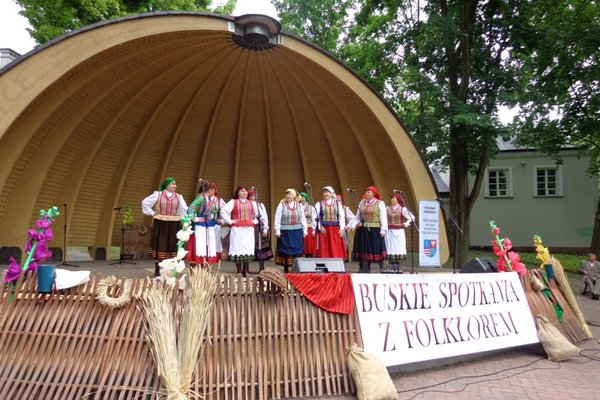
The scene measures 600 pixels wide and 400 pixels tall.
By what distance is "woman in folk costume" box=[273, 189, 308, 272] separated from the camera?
25.4ft

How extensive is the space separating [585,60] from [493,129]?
225 inches

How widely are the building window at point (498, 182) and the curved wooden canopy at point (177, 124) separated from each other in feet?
37.8

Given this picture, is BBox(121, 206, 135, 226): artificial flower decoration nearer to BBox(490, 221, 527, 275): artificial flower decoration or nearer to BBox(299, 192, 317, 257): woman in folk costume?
BBox(299, 192, 317, 257): woman in folk costume

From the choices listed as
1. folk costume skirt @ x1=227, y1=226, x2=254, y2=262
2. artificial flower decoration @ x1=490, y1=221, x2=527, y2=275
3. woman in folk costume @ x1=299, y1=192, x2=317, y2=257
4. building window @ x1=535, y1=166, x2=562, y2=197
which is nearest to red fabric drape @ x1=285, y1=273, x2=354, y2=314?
artificial flower decoration @ x1=490, y1=221, x2=527, y2=275

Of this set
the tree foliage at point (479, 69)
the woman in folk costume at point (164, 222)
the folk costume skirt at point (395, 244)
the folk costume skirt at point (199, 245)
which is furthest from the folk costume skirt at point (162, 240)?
the tree foliage at point (479, 69)

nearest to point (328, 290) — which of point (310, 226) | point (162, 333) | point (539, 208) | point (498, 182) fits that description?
point (162, 333)

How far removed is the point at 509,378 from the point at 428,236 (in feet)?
11.5

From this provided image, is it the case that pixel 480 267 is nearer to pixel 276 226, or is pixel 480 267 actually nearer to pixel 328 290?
pixel 328 290

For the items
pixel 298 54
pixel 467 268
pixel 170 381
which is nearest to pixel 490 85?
pixel 298 54

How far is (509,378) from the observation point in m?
4.49

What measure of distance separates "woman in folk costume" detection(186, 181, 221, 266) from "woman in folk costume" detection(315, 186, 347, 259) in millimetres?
2091

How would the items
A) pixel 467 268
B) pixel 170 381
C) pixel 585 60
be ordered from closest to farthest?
pixel 170 381 < pixel 467 268 < pixel 585 60

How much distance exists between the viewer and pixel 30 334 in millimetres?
3500

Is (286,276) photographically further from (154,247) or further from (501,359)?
(154,247)
